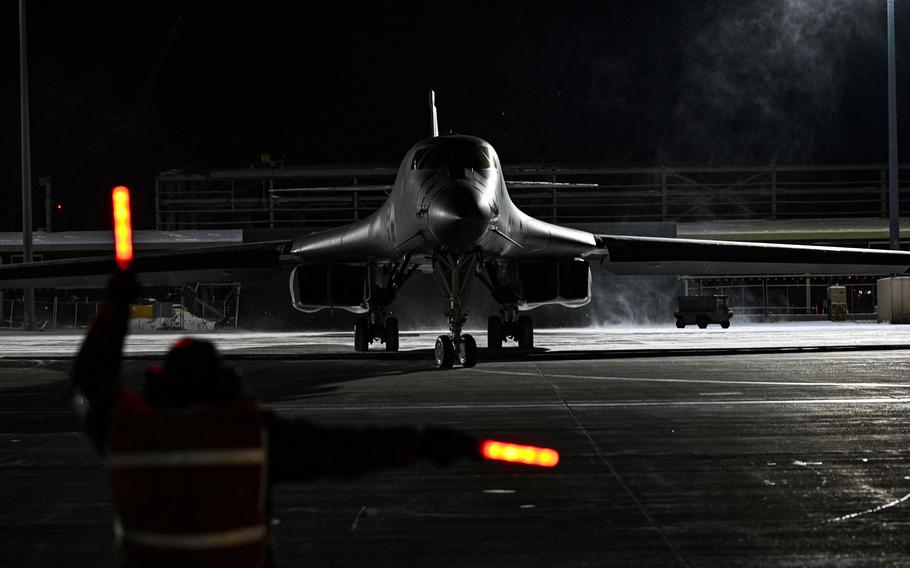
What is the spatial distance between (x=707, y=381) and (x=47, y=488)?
28.5ft

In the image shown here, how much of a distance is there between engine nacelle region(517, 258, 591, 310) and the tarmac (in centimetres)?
590

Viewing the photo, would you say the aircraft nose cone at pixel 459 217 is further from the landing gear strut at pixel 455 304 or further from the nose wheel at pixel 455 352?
the nose wheel at pixel 455 352

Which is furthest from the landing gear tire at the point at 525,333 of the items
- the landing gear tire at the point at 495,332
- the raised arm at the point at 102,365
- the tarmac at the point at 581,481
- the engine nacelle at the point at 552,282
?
the raised arm at the point at 102,365

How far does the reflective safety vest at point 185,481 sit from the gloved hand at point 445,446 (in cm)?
37

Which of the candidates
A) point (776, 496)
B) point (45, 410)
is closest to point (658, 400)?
point (776, 496)

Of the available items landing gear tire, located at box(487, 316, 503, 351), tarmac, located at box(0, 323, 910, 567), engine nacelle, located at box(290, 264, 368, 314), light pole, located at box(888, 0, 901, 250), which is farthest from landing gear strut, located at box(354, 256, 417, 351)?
light pole, located at box(888, 0, 901, 250)

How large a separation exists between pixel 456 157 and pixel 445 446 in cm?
1329

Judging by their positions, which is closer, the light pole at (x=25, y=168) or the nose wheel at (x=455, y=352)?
the nose wheel at (x=455, y=352)

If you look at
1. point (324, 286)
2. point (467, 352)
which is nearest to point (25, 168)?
point (324, 286)

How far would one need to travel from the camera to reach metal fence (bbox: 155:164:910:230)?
4362 centimetres

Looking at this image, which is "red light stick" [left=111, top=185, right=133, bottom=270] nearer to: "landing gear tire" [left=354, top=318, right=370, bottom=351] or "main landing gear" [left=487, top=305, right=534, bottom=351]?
"main landing gear" [left=487, top=305, right=534, bottom=351]

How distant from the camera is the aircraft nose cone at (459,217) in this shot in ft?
47.2

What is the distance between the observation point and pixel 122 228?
106 inches

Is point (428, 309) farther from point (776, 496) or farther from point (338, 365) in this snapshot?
point (776, 496)
